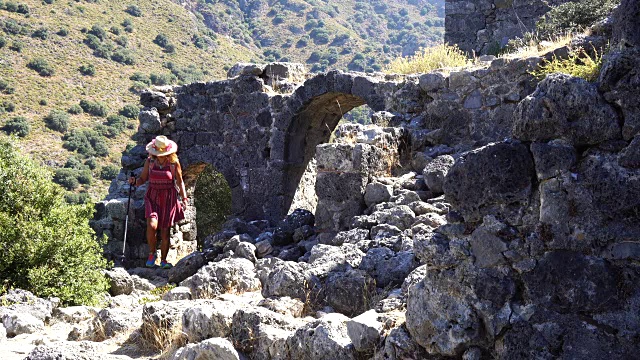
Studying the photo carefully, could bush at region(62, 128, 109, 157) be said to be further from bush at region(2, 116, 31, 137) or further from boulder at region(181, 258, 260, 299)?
boulder at region(181, 258, 260, 299)

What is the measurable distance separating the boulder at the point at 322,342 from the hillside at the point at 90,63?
2555 cm

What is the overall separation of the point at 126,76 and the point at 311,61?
18.7 metres

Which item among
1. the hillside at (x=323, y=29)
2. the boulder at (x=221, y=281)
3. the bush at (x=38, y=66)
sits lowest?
the boulder at (x=221, y=281)

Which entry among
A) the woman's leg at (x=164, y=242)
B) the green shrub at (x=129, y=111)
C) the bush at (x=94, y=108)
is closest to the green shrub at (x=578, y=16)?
the woman's leg at (x=164, y=242)

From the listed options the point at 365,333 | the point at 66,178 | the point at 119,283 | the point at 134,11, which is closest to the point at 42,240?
the point at 119,283

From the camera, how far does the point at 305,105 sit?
38.6ft

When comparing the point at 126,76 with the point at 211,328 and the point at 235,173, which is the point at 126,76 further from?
the point at 211,328

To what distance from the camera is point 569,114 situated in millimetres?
3576

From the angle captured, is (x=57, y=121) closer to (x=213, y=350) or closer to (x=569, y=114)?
(x=213, y=350)

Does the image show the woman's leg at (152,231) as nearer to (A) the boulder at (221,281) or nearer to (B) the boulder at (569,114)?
(A) the boulder at (221,281)

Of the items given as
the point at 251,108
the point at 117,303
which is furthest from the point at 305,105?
the point at 117,303

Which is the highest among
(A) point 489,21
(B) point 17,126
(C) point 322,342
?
(A) point 489,21

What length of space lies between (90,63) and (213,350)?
33909 millimetres

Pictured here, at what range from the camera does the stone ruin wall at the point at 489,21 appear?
14.5m
